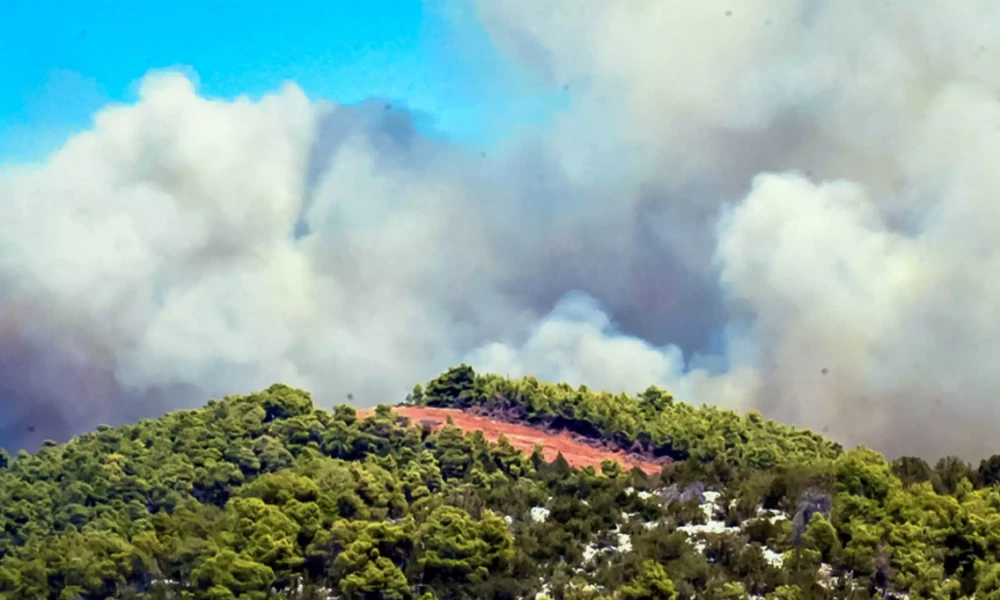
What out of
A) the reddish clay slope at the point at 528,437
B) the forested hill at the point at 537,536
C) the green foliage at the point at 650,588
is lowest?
the green foliage at the point at 650,588

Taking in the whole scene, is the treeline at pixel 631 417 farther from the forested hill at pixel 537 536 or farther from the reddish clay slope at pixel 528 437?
the forested hill at pixel 537 536

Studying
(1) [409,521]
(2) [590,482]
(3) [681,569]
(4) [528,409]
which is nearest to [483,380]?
(4) [528,409]

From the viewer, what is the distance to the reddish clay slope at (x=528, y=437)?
105250 millimetres

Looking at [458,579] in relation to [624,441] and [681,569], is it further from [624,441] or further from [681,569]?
[624,441]

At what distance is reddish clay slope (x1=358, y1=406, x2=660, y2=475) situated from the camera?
10525cm

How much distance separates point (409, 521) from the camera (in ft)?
193

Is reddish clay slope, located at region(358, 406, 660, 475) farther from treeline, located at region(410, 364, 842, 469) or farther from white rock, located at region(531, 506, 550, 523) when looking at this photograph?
white rock, located at region(531, 506, 550, 523)

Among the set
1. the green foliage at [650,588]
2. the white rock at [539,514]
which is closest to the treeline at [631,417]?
the white rock at [539,514]

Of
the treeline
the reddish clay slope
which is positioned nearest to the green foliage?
the reddish clay slope

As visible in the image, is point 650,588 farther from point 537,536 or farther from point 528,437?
point 528,437

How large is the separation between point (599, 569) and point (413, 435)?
4252 cm

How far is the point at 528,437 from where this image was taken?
108938 millimetres

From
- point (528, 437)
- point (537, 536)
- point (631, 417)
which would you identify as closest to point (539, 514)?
point (537, 536)

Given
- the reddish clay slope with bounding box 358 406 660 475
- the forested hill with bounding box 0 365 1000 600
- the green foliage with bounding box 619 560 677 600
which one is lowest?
the green foliage with bounding box 619 560 677 600
